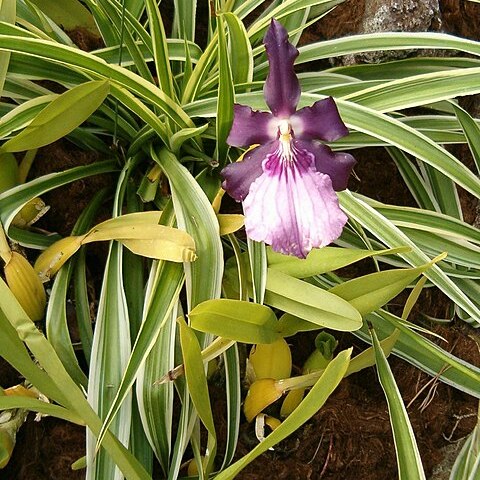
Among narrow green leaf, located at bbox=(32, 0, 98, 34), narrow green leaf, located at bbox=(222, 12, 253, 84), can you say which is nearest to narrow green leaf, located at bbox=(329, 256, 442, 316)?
narrow green leaf, located at bbox=(222, 12, 253, 84)

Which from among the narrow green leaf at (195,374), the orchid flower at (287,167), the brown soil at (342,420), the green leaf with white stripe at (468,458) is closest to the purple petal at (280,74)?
the orchid flower at (287,167)

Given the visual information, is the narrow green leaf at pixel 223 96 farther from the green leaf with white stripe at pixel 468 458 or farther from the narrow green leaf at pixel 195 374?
the green leaf with white stripe at pixel 468 458

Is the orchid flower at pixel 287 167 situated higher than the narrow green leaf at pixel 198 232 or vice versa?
the orchid flower at pixel 287 167

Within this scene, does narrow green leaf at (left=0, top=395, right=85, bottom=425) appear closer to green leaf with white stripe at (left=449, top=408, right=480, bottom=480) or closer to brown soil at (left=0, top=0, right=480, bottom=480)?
brown soil at (left=0, top=0, right=480, bottom=480)

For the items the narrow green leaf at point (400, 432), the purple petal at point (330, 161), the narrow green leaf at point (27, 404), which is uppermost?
the purple petal at point (330, 161)

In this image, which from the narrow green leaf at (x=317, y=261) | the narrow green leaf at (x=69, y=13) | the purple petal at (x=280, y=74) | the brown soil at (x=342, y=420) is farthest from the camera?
the narrow green leaf at (x=69, y=13)

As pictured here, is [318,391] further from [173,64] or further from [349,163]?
[173,64]
